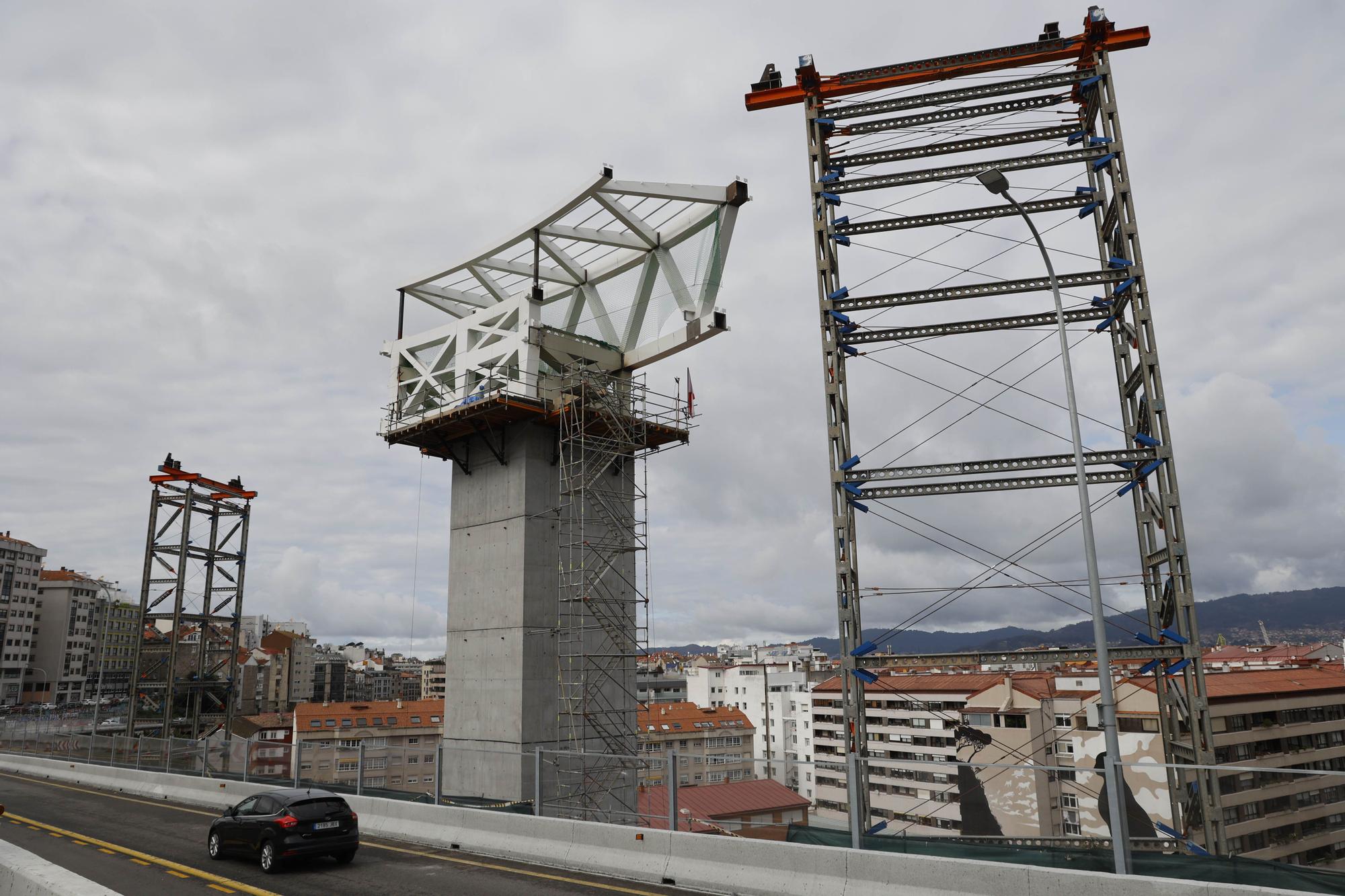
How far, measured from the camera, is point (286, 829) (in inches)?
535

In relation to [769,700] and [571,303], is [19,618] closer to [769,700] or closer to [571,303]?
[769,700]

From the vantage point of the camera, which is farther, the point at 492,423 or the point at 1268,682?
the point at 1268,682

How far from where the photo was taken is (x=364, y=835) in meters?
17.3

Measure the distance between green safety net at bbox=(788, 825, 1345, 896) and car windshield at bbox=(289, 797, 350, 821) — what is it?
7.70 m

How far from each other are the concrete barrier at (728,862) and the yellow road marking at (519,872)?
0.52m

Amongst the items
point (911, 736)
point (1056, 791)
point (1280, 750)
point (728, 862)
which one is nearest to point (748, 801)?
point (911, 736)

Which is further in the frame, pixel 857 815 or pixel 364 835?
pixel 364 835

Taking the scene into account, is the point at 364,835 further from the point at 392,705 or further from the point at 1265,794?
the point at 392,705

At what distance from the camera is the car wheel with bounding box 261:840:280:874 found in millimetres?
13523

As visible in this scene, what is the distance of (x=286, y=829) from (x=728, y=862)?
23.8 ft

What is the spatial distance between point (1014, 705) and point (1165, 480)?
7278 centimetres

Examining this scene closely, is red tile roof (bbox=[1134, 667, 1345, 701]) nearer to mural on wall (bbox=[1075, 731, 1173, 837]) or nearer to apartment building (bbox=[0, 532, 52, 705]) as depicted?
mural on wall (bbox=[1075, 731, 1173, 837])

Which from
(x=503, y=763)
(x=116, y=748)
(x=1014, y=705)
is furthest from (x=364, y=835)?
(x=1014, y=705)

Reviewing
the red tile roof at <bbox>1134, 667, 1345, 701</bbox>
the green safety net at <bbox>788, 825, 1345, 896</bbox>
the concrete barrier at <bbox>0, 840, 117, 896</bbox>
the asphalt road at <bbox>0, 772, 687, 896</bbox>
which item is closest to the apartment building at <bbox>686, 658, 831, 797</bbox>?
the red tile roof at <bbox>1134, 667, 1345, 701</bbox>
